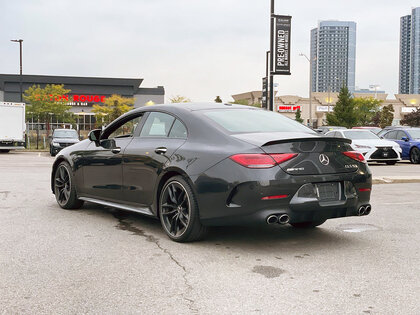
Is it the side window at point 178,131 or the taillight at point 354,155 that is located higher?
the side window at point 178,131

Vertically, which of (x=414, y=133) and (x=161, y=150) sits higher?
(x=414, y=133)

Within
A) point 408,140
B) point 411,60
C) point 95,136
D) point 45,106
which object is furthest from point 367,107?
point 411,60

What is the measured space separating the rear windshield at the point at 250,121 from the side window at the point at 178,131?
1.01 feet

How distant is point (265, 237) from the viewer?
593 cm

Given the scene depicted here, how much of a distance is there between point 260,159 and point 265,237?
1291 mm

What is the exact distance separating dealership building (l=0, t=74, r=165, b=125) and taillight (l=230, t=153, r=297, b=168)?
68345 millimetres

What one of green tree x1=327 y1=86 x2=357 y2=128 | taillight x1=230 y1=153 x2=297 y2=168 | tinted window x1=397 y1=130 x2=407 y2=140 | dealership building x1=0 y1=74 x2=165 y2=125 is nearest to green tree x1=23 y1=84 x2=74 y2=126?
dealership building x1=0 y1=74 x2=165 y2=125

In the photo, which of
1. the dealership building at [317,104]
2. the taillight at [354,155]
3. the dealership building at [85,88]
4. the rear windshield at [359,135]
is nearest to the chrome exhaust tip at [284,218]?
the taillight at [354,155]

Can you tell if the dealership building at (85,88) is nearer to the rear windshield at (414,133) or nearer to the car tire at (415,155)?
the rear windshield at (414,133)

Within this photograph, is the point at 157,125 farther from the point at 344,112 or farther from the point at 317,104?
the point at 317,104

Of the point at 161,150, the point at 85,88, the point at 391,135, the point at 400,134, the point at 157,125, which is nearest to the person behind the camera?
the point at 161,150

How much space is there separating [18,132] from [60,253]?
27260mm

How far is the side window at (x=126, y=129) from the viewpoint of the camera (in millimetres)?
6695

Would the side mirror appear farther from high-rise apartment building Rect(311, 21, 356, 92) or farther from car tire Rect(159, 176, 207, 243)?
high-rise apartment building Rect(311, 21, 356, 92)
